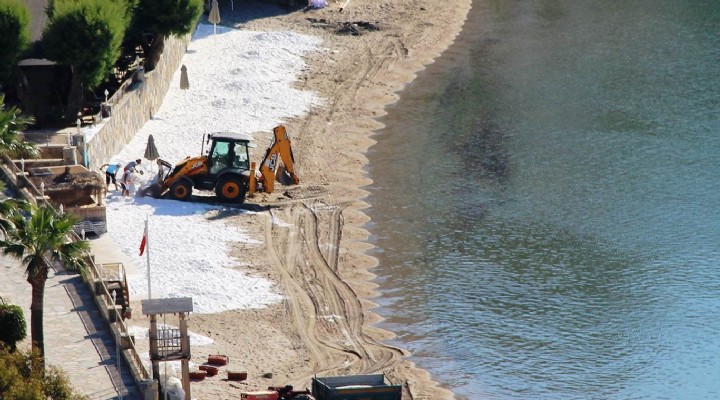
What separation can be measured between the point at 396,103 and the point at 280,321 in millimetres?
30854

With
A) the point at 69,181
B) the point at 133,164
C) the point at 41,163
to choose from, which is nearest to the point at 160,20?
the point at 133,164

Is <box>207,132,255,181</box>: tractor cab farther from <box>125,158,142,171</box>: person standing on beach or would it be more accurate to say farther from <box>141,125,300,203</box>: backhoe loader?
<box>125,158,142,171</box>: person standing on beach

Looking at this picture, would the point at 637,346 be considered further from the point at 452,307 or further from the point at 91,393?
the point at 91,393

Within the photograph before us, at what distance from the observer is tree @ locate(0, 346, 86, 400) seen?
32188 mm

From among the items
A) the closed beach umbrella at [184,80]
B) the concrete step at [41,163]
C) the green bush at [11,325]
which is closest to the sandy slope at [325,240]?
the green bush at [11,325]

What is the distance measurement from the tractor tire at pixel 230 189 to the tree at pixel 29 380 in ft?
68.7

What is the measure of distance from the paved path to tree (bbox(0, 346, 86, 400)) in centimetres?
167

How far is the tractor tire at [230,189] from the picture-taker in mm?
55469

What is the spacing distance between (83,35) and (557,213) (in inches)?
891

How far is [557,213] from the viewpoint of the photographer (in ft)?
193

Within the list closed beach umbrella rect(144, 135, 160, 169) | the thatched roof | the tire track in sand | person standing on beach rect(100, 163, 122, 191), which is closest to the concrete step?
the thatched roof

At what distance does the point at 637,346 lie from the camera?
1823 inches

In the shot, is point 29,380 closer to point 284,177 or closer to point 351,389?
point 351,389

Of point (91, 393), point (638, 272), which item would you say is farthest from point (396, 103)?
point (91, 393)
